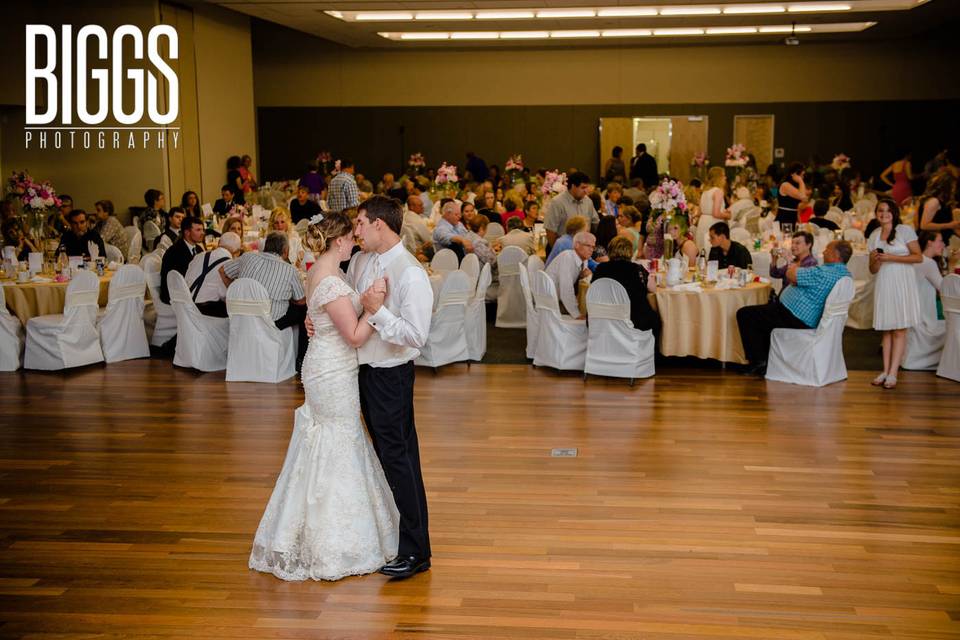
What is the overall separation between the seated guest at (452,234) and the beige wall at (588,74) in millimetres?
11916

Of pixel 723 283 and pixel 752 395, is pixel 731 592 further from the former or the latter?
pixel 723 283

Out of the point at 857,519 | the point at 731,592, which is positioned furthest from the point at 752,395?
the point at 731,592

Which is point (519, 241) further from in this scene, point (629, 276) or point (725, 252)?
point (629, 276)

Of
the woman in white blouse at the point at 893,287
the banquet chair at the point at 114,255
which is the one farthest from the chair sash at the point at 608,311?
the banquet chair at the point at 114,255

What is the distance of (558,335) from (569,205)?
2.58 meters

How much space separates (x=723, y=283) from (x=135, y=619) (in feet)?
19.0

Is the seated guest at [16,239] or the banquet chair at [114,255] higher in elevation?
the seated guest at [16,239]

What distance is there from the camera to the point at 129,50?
1493 centimetres

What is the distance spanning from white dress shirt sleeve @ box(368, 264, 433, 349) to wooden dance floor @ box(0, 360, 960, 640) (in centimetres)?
A: 111

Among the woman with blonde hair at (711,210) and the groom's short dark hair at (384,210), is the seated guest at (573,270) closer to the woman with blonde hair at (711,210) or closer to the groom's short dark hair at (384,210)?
the woman with blonde hair at (711,210)

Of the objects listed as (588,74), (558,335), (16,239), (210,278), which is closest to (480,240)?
(558,335)

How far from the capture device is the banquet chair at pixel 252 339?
26.8ft

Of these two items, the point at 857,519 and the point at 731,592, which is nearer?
the point at 731,592

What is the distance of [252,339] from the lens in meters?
8.20
